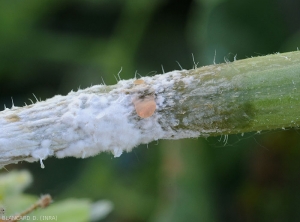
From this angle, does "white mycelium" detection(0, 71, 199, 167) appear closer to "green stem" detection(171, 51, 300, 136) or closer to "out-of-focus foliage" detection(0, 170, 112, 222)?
"green stem" detection(171, 51, 300, 136)

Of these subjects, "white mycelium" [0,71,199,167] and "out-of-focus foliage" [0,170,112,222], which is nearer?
"white mycelium" [0,71,199,167]

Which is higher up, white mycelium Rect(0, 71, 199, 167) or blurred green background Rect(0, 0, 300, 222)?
blurred green background Rect(0, 0, 300, 222)

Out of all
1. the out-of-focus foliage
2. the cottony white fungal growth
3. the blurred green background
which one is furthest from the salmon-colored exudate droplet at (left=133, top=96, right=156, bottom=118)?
the blurred green background

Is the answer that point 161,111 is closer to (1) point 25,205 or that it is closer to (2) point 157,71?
(1) point 25,205

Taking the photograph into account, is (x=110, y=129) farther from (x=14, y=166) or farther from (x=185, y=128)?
(x=14, y=166)

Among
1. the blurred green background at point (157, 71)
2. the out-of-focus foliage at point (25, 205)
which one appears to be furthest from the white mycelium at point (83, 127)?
the blurred green background at point (157, 71)

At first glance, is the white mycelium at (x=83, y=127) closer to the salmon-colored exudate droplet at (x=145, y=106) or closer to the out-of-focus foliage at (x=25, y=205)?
the salmon-colored exudate droplet at (x=145, y=106)

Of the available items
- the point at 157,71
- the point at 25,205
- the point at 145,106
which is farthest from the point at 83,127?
the point at 157,71

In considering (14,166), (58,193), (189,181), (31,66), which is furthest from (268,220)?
(31,66)
